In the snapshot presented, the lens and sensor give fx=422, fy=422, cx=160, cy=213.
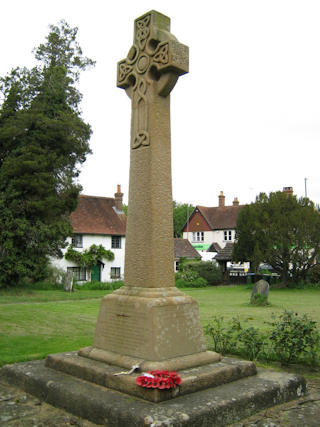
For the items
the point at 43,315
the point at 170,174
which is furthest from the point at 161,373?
the point at 43,315

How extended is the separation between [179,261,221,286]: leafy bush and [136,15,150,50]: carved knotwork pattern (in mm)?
33312

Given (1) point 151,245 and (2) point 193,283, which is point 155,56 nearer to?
(1) point 151,245

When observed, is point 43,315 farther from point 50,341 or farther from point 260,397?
point 260,397

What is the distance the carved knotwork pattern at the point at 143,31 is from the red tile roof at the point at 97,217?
29.7 metres

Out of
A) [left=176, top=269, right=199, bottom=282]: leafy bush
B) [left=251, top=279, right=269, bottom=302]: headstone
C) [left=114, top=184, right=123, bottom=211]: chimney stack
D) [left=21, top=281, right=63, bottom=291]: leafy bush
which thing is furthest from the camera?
[left=114, top=184, right=123, bottom=211]: chimney stack

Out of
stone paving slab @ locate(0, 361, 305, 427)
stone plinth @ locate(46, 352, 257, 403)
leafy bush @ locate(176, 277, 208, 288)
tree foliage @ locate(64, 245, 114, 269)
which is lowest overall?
leafy bush @ locate(176, 277, 208, 288)

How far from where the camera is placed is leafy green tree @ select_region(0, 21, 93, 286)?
77.0ft

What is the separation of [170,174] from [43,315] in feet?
33.2

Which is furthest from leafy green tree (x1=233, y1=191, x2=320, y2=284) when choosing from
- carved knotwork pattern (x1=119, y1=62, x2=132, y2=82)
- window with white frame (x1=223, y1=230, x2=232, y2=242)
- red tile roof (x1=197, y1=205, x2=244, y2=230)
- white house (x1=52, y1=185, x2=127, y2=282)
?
carved knotwork pattern (x1=119, y1=62, x2=132, y2=82)

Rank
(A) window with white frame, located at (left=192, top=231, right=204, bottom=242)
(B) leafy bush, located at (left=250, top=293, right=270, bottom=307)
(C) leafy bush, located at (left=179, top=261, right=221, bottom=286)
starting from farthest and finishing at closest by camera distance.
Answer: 1. (A) window with white frame, located at (left=192, top=231, right=204, bottom=242)
2. (C) leafy bush, located at (left=179, top=261, right=221, bottom=286)
3. (B) leafy bush, located at (left=250, top=293, right=270, bottom=307)

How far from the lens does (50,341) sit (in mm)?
9094

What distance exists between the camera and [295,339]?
667 cm

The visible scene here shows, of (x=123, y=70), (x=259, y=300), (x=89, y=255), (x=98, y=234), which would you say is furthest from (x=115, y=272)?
(x=123, y=70)

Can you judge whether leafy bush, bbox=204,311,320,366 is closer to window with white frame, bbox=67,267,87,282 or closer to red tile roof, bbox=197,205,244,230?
window with white frame, bbox=67,267,87,282
